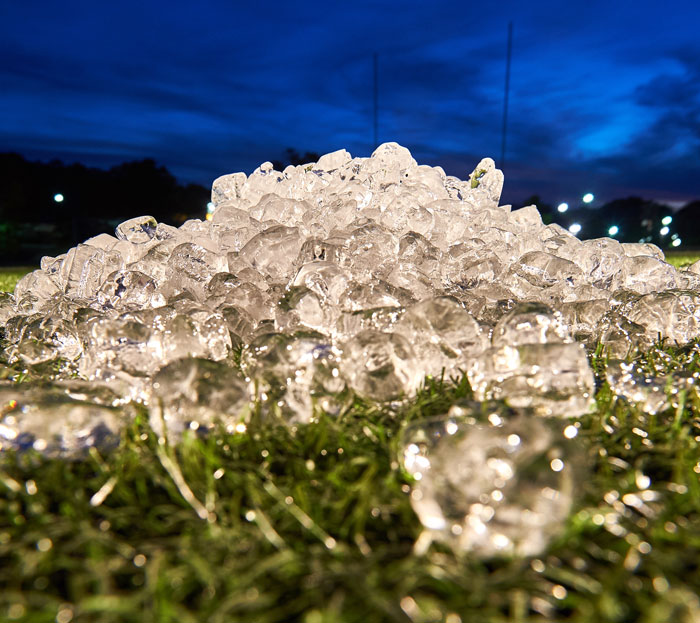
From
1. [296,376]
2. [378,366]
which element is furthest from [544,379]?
[296,376]

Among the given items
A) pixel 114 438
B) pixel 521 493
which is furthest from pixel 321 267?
pixel 521 493

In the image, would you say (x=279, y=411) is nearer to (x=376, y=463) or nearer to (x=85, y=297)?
(x=376, y=463)

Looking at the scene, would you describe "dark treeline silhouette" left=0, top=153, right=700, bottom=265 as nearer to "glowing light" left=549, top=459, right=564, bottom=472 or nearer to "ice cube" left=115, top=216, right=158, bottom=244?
"ice cube" left=115, top=216, right=158, bottom=244

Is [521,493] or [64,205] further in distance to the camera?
[64,205]

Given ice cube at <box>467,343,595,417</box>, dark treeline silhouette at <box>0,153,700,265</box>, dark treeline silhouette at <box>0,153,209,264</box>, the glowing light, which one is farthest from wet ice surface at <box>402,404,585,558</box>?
dark treeline silhouette at <box>0,153,209,264</box>

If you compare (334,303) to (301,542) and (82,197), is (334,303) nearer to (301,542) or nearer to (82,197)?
(301,542)
